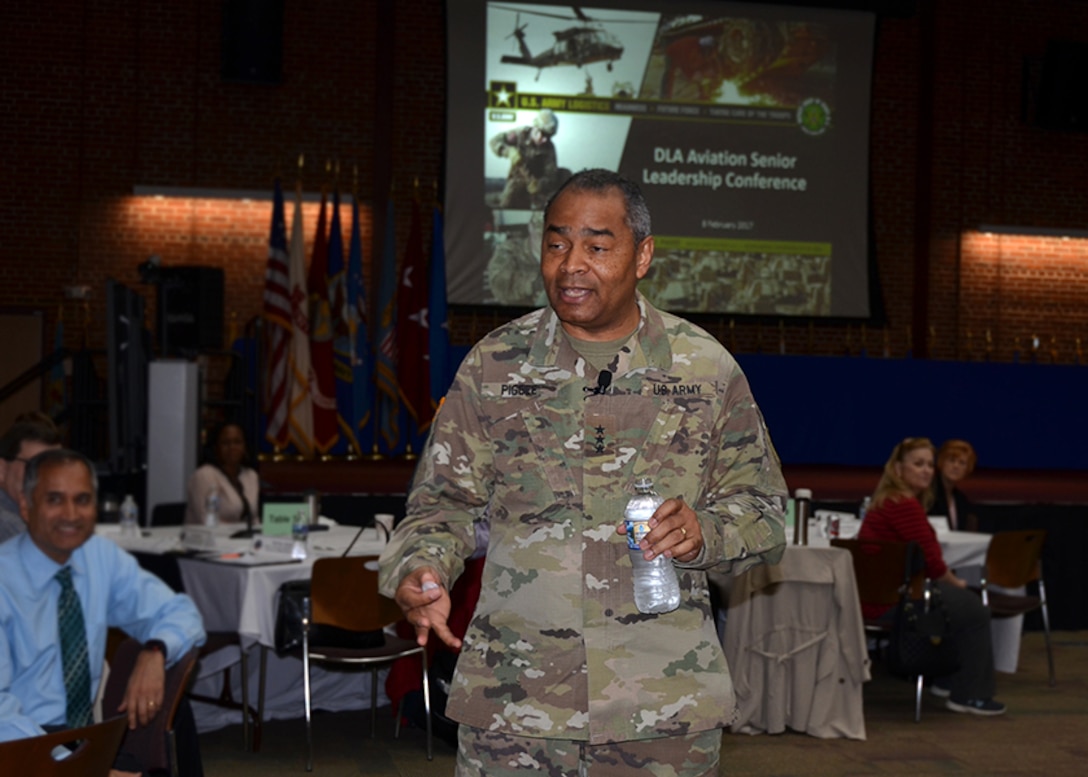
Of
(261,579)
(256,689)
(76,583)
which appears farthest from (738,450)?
(256,689)

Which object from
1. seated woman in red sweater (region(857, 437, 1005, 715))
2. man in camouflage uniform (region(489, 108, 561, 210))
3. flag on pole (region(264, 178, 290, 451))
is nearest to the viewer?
seated woman in red sweater (region(857, 437, 1005, 715))

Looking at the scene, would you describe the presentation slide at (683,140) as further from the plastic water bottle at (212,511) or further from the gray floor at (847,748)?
the gray floor at (847,748)

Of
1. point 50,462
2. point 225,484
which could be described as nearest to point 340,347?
point 225,484

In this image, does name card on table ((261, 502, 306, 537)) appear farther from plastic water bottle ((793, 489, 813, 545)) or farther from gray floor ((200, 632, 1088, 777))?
plastic water bottle ((793, 489, 813, 545))

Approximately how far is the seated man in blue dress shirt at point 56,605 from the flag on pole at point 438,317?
24.7 ft

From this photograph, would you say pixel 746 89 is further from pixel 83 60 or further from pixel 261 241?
pixel 83 60

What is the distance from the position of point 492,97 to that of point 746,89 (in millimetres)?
2431

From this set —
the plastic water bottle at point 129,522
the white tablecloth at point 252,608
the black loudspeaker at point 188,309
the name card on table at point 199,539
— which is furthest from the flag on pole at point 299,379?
the name card on table at point 199,539

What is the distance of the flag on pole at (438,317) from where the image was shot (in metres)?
11.0

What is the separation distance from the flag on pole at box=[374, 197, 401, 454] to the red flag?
6cm

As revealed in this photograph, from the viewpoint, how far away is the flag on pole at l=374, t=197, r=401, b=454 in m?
11.2

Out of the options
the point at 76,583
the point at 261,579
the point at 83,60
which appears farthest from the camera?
the point at 83,60

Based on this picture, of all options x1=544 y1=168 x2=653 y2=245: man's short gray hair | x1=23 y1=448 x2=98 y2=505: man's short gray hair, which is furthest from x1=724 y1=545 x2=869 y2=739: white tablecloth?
x1=544 y1=168 x2=653 y2=245: man's short gray hair

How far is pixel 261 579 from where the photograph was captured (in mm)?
5195
